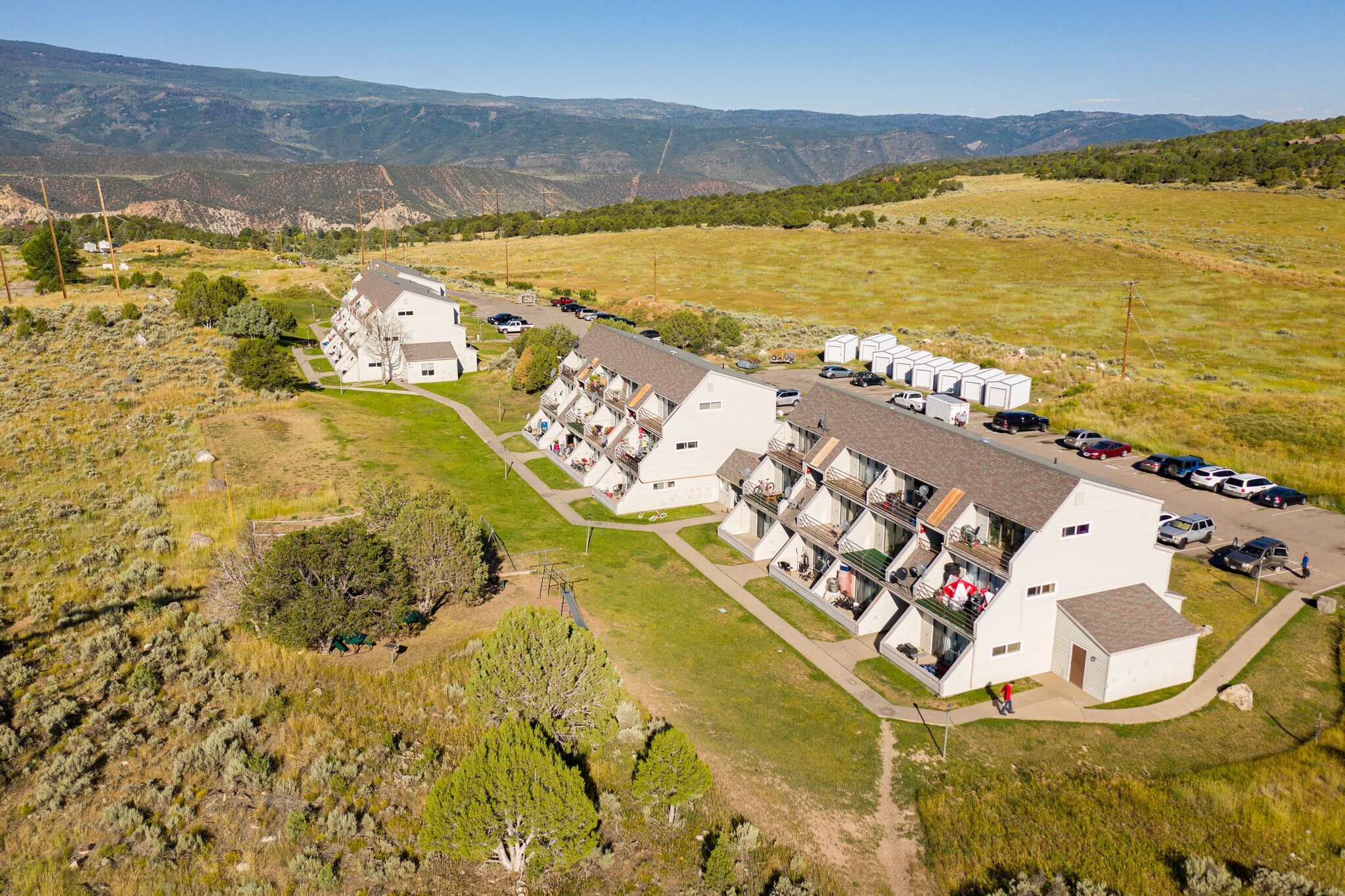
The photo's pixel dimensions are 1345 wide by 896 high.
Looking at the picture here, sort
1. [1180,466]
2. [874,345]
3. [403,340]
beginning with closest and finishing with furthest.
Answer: [1180,466]
[403,340]
[874,345]

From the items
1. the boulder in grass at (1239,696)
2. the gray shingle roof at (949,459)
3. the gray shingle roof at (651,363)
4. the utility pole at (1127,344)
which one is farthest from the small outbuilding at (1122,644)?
the utility pole at (1127,344)

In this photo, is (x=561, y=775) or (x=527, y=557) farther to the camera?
(x=527, y=557)

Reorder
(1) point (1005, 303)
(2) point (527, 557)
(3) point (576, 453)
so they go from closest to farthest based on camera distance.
Answer: (2) point (527, 557)
(3) point (576, 453)
(1) point (1005, 303)

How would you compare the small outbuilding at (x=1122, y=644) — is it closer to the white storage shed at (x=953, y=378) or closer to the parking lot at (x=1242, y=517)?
the parking lot at (x=1242, y=517)

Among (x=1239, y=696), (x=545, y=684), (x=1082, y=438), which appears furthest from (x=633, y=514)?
(x=1082, y=438)

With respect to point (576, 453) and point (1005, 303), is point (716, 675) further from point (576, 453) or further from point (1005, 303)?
point (1005, 303)

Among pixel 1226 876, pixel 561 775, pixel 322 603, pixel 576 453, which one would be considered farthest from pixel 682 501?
pixel 1226 876

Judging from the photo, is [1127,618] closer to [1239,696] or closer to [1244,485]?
[1239,696]
